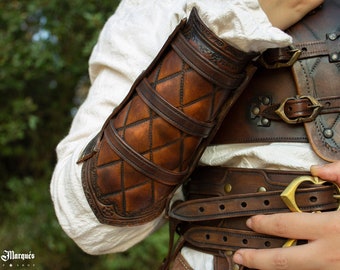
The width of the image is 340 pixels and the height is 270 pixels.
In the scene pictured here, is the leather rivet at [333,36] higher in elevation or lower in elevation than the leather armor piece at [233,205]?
higher

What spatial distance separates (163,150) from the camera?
81 centimetres

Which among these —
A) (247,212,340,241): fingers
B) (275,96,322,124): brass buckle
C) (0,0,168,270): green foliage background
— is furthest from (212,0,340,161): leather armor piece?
(0,0,168,270): green foliage background

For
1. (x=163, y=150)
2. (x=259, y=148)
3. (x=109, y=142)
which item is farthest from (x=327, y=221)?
(x=109, y=142)

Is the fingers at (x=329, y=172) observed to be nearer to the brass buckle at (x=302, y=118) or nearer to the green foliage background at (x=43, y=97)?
the brass buckle at (x=302, y=118)

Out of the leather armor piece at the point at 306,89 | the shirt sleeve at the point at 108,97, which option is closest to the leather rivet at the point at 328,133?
the leather armor piece at the point at 306,89

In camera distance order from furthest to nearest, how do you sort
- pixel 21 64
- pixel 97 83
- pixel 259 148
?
pixel 21 64 → pixel 97 83 → pixel 259 148

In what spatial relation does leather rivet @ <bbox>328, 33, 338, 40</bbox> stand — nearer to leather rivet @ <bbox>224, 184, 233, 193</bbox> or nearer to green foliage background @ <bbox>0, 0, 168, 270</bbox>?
leather rivet @ <bbox>224, 184, 233, 193</bbox>

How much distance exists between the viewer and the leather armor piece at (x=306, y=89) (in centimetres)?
81

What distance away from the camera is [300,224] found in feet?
2.52

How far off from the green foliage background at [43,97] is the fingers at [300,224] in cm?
151

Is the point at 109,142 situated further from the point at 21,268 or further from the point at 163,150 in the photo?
the point at 21,268

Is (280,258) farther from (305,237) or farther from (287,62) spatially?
(287,62)

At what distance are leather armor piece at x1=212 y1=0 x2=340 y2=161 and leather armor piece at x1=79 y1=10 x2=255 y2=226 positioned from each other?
0.07 m

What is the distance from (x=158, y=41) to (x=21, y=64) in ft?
5.37
